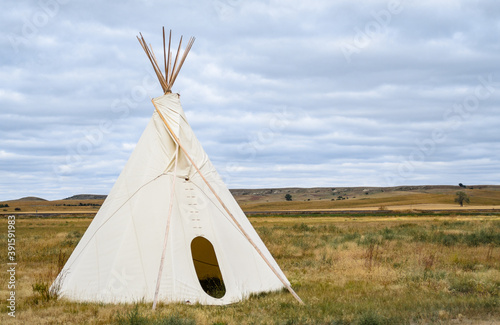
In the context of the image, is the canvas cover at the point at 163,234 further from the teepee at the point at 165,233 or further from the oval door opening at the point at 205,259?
the oval door opening at the point at 205,259

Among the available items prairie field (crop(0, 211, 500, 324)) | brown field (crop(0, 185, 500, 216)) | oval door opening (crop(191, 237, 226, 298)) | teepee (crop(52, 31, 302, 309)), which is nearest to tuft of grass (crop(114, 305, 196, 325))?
prairie field (crop(0, 211, 500, 324))

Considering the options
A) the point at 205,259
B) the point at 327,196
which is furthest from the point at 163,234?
the point at 327,196

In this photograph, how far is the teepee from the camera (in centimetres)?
889

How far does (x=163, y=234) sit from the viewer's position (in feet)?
30.9

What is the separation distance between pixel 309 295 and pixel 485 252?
9.61 m

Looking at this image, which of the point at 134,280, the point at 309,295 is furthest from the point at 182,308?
the point at 309,295

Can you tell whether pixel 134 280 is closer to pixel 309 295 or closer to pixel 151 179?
pixel 151 179

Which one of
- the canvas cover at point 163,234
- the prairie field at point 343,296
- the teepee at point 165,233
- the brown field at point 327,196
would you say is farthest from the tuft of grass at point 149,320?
the brown field at point 327,196

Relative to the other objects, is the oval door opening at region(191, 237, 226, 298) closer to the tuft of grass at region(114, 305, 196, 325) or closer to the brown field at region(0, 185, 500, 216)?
the tuft of grass at region(114, 305, 196, 325)

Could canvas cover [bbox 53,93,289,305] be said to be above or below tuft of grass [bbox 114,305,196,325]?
above

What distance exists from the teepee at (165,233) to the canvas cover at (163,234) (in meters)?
0.02

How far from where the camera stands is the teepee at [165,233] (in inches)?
350

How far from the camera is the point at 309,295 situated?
996 centimetres

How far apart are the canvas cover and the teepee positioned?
19mm
